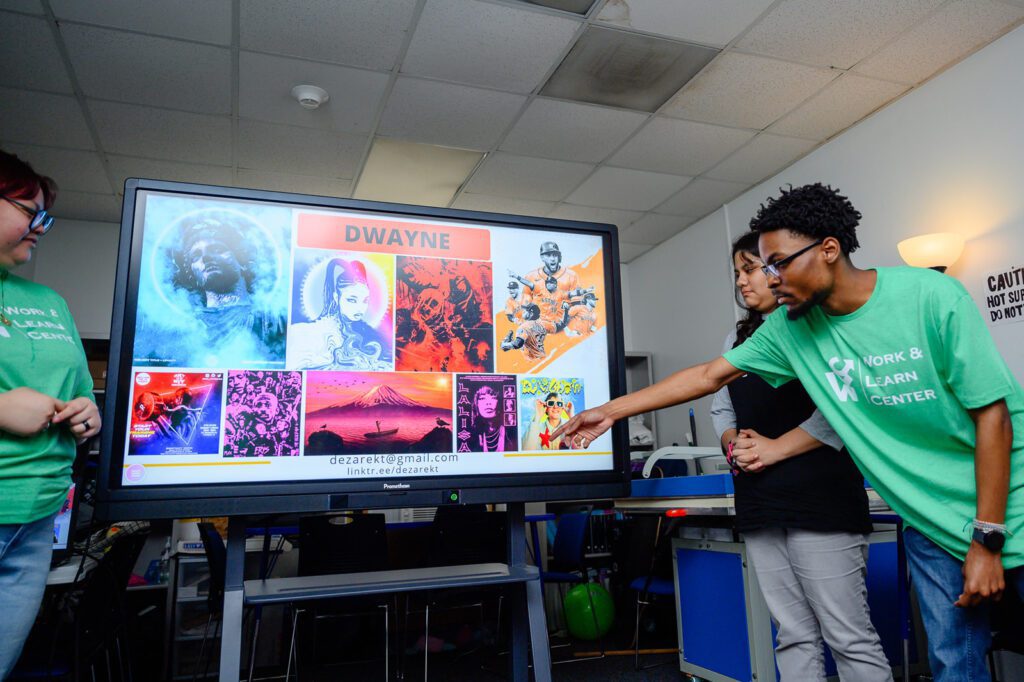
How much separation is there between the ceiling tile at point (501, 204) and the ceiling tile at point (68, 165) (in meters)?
2.47

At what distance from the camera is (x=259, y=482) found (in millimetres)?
1315

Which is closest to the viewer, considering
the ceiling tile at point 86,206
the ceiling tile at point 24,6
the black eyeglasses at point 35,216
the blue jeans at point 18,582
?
the blue jeans at point 18,582

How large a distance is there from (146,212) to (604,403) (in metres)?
1.07

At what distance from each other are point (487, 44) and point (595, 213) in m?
2.32

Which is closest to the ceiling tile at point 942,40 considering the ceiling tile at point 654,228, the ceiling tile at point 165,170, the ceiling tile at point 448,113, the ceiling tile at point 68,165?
the ceiling tile at point 448,113

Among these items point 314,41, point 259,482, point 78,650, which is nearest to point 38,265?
point 314,41

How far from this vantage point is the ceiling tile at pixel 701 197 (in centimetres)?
488

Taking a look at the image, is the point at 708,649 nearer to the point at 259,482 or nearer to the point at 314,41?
the point at 259,482

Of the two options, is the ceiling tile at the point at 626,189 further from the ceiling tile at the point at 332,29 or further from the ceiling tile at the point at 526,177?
the ceiling tile at the point at 332,29

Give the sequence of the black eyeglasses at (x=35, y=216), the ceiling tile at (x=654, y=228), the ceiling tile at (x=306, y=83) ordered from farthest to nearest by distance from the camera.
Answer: the ceiling tile at (x=654, y=228)
the ceiling tile at (x=306, y=83)
the black eyeglasses at (x=35, y=216)

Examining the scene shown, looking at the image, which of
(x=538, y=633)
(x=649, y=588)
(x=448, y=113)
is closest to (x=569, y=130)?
(x=448, y=113)

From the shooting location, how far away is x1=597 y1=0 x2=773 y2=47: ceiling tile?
302cm

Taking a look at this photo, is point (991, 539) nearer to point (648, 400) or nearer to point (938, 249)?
point (648, 400)

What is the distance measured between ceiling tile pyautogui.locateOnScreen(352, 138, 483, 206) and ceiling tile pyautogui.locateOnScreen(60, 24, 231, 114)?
40.0 inches
